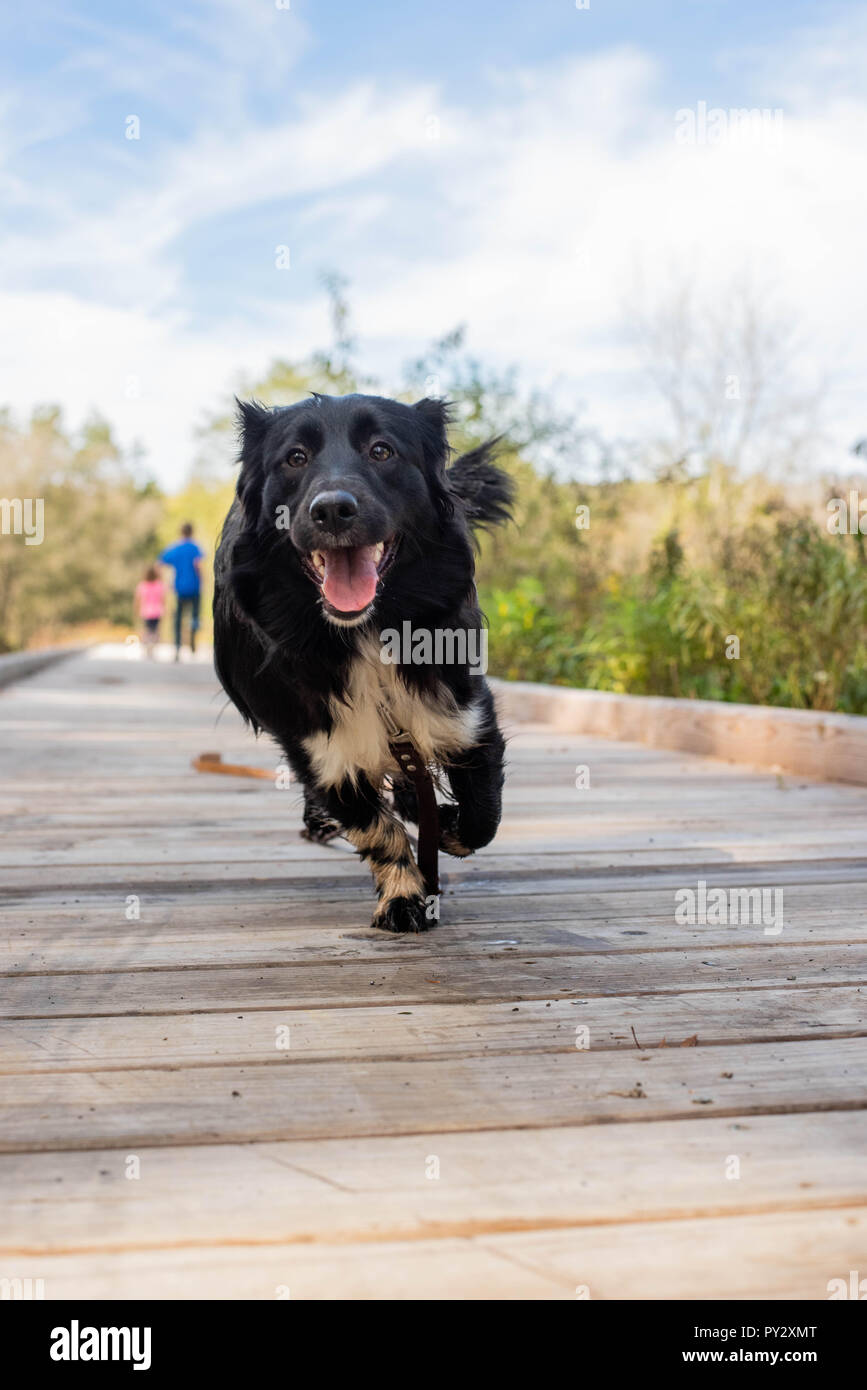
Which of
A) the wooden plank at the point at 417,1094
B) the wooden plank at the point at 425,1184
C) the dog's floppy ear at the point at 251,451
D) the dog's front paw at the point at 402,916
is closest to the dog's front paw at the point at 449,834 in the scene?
the dog's front paw at the point at 402,916

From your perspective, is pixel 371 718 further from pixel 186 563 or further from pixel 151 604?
pixel 151 604

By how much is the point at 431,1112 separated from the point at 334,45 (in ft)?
51.7

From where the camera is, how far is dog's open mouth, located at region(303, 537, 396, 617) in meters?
2.52

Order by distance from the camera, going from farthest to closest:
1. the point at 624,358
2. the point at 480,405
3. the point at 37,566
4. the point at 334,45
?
the point at 37,566 < the point at 624,358 < the point at 334,45 < the point at 480,405

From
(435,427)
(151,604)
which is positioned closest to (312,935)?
(435,427)

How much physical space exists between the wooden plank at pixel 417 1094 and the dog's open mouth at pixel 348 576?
1.16m

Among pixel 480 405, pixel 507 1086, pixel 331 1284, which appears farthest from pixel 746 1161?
pixel 480 405

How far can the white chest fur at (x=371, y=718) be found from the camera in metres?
2.73

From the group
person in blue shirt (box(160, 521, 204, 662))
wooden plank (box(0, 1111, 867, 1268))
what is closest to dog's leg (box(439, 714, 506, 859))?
wooden plank (box(0, 1111, 867, 1268))

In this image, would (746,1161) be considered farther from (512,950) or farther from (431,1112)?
(512,950)

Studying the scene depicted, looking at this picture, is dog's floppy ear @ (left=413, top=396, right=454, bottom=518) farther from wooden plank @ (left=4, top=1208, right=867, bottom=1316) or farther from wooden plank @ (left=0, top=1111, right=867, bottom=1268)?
wooden plank @ (left=4, top=1208, right=867, bottom=1316)

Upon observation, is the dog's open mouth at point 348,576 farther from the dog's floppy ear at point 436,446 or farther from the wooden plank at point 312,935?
the wooden plank at point 312,935

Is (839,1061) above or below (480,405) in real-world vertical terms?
below

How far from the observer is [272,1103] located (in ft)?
4.91
